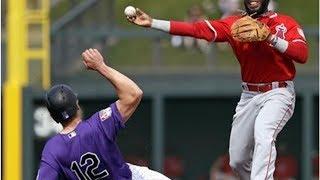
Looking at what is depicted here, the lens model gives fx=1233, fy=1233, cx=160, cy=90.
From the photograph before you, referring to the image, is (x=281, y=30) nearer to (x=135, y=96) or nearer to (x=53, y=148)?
(x=135, y=96)

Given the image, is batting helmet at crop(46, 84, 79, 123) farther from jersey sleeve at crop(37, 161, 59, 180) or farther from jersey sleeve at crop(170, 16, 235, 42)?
jersey sleeve at crop(170, 16, 235, 42)

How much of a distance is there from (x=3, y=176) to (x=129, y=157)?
135 cm

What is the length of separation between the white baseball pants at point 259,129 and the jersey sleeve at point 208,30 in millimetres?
451

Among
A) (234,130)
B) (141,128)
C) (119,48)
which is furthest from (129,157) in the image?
(234,130)

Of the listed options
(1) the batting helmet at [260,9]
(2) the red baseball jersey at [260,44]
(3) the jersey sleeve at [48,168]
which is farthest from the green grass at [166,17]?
(3) the jersey sleeve at [48,168]

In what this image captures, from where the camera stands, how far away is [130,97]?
23.5 feet

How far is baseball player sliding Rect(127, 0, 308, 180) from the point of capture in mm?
7812

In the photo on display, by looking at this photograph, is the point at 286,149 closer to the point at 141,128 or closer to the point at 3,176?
the point at 141,128

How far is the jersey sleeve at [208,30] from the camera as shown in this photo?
26.0 ft

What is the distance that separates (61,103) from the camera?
7.26m

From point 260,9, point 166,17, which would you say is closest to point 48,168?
point 260,9

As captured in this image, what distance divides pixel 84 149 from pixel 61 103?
12.5 inches

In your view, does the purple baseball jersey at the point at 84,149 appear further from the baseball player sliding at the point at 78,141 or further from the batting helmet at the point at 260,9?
the batting helmet at the point at 260,9

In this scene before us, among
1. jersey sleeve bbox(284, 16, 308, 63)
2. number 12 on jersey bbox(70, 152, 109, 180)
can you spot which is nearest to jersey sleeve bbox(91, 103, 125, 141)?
number 12 on jersey bbox(70, 152, 109, 180)
